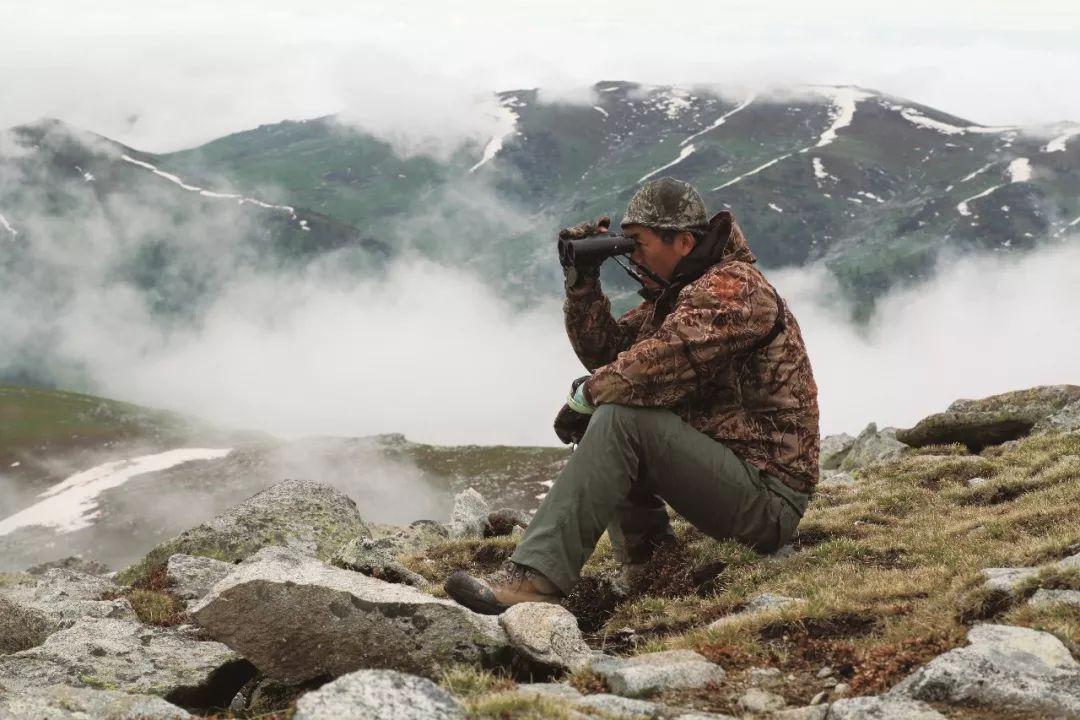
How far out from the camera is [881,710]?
6.38 m

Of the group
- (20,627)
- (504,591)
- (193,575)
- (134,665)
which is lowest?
(193,575)

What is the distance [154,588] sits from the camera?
1505 cm

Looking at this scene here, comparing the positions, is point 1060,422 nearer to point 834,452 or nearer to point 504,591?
point 834,452

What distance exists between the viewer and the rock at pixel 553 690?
7293 mm

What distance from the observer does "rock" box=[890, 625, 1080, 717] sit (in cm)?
641

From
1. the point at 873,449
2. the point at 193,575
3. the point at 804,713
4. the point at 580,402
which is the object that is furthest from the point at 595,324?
the point at 873,449

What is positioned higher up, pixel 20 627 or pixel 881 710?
pixel 881 710

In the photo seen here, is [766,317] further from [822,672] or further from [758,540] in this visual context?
[822,672]

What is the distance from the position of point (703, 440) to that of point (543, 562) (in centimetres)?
237

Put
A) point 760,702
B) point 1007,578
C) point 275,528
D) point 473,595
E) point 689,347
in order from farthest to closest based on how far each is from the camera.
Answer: point 275,528
point 689,347
point 473,595
point 1007,578
point 760,702

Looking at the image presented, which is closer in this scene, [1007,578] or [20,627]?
[1007,578]

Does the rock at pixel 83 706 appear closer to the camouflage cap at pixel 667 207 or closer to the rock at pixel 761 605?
the rock at pixel 761 605

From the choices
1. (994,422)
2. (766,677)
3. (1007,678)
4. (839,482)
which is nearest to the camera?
(1007,678)

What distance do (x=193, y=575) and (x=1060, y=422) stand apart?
74.7ft
